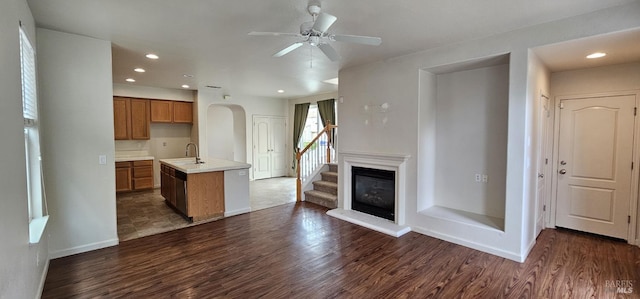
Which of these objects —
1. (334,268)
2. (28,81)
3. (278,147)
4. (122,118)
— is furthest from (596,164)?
(122,118)

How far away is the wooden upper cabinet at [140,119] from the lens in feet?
22.6

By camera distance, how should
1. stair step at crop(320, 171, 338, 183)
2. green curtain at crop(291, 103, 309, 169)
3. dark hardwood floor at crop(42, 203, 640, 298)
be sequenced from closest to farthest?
dark hardwood floor at crop(42, 203, 640, 298) → stair step at crop(320, 171, 338, 183) → green curtain at crop(291, 103, 309, 169)

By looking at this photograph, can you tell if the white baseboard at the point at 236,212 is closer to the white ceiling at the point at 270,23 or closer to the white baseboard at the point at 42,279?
the white baseboard at the point at 42,279

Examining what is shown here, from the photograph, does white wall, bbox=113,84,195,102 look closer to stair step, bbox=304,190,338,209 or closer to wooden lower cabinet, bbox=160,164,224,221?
wooden lower cabinet, bbox=160,164,224,221

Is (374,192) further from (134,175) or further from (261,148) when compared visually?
(134,175)

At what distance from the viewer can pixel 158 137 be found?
7.55m

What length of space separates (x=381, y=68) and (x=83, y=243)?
4.63 meters

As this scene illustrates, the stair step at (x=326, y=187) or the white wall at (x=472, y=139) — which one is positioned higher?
the white wall at (x=472, y=139)

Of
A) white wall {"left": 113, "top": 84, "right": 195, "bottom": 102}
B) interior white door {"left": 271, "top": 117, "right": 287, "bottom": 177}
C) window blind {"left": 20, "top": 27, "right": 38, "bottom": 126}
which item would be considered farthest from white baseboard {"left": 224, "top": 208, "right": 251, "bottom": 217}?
interior white door {"left": 271, "top": 117, "right": 287, "bottom": 177}

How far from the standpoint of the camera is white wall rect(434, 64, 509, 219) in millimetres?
3889

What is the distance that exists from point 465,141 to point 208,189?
405 cm

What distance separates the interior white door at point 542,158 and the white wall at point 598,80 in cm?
30

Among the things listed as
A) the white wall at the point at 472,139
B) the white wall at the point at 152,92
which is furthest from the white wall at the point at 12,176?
the white wall at the point at 152,92

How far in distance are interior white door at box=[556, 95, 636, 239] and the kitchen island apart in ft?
16.3
